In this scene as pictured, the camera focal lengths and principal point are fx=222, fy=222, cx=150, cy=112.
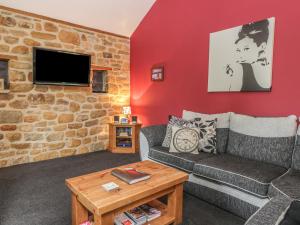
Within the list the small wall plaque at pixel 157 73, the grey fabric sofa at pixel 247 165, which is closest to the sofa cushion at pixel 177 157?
the grey fabric sofa at pixel 247 165

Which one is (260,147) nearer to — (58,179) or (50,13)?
(58,179)

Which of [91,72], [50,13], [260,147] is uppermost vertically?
[50,13]

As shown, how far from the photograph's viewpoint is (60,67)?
3.50 metres

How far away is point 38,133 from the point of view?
3.45 meters

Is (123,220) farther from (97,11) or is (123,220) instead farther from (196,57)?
(97,11)

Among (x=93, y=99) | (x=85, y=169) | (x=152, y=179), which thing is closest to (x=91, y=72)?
(x=93, y=99)

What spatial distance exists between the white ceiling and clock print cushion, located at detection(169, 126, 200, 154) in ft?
8.11

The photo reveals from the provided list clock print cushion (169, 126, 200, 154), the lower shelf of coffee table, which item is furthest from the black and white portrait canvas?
the lower shelf of coffee table

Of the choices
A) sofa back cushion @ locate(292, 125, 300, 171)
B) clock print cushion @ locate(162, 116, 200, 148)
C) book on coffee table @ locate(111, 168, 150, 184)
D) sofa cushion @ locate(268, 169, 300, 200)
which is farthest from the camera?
clock print cushion @ locate(162, 116, 200, 148)

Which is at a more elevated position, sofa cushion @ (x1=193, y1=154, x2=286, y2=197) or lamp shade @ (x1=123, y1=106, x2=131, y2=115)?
lamp shade @ (x1=123, y1=106, x2=131, y2=115)

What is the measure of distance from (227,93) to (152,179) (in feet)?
5.97

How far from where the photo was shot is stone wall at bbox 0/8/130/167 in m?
3.17

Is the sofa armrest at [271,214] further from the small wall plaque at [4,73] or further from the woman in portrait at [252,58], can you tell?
the small wall plaque at [4,73]

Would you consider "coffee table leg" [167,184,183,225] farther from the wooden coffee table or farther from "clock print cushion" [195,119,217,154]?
"clock print cushion" [195,119,217,154]
